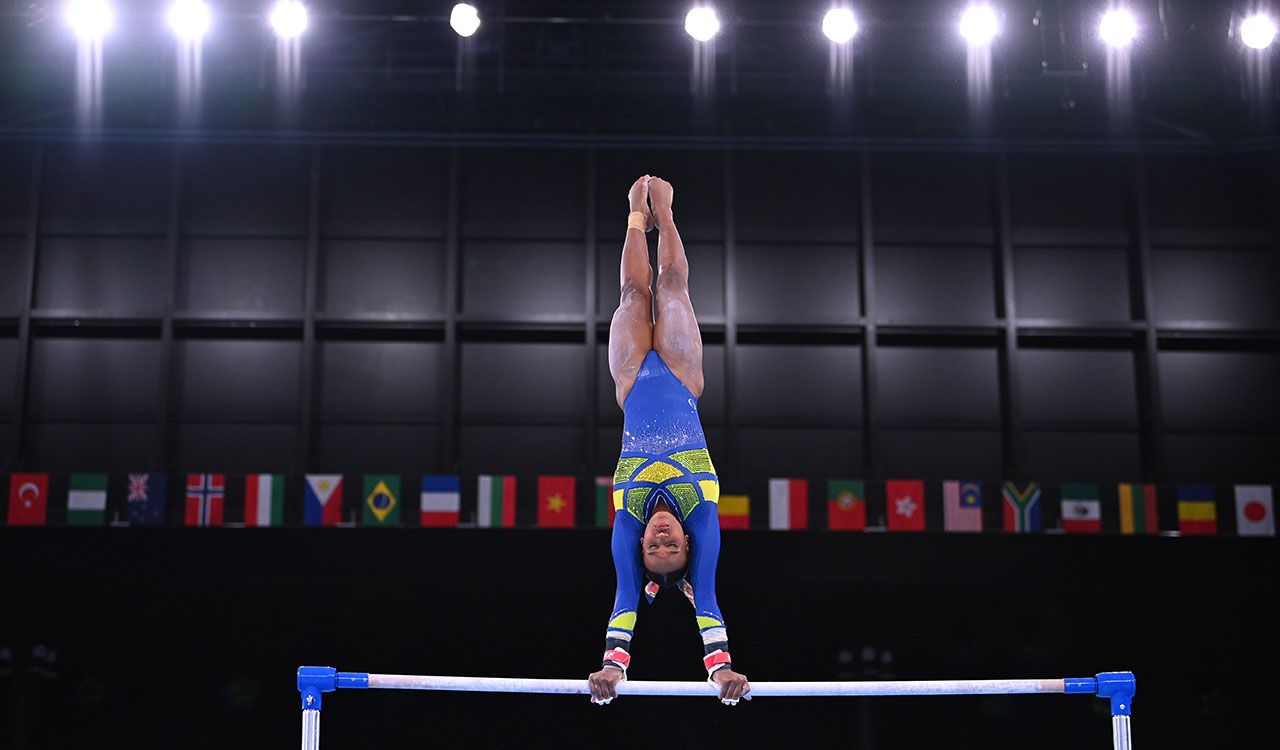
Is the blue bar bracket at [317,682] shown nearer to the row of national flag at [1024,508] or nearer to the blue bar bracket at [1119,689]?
the blue bar bracket at [1119,689]

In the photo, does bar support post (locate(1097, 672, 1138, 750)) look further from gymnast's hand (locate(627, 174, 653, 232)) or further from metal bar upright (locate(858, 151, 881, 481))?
metal bar upright (locate(858, 151, 881, 481))

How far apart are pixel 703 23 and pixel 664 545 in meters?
6.35

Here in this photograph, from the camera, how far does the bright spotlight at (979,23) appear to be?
1011 centimetres

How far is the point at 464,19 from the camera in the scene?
1026cm

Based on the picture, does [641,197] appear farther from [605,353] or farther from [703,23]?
[605,353]

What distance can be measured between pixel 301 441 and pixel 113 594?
7.58ft

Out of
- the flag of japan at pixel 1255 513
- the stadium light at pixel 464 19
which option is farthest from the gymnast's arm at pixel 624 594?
the flag of japan at pixel 1255 513

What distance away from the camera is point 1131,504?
10445 millimetres

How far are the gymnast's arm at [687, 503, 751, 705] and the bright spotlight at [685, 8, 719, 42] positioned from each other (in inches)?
235

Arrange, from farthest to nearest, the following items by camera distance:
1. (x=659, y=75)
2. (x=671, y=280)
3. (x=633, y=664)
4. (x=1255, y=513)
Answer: (x=659, y=75) < (x=633, y=664) < (x=1255, y=513) < (x=671, y=280)

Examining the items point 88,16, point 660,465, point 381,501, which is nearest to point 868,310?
point 381,501

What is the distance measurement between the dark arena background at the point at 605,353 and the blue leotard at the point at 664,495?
464cm

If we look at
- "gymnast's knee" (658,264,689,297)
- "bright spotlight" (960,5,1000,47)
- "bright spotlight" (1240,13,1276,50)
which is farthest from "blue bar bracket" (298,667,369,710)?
"bright spotlight" (1240,13,1276,50)

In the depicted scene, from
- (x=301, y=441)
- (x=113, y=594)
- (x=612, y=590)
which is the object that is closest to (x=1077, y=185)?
(x=612, y=590)
